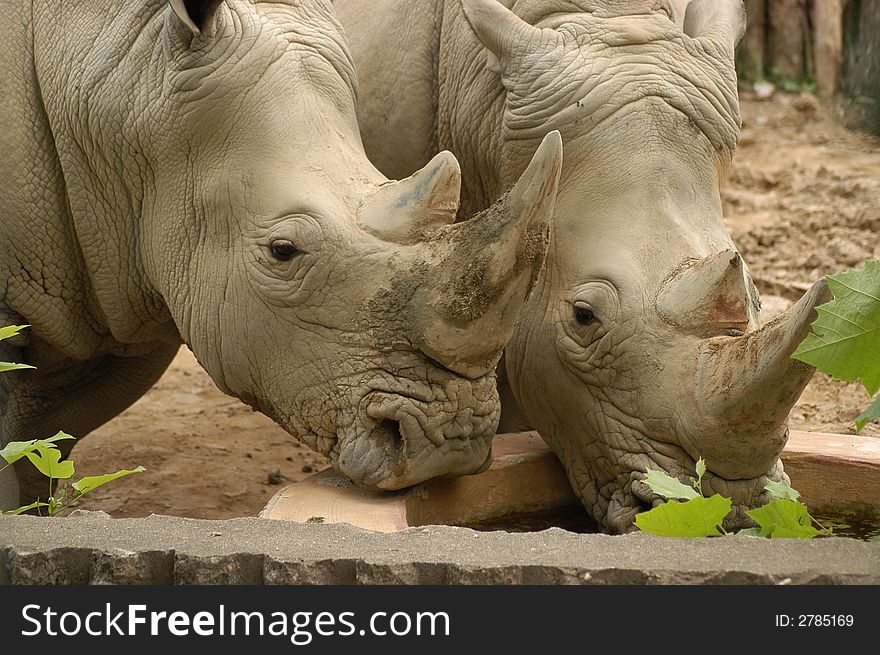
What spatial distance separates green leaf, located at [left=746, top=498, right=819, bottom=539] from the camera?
10.8 ft

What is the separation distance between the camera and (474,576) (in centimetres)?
274

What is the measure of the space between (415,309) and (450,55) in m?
1.41

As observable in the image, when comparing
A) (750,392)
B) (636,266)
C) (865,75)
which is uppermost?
(865,75)

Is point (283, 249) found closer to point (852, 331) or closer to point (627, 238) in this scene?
point (627, 238)

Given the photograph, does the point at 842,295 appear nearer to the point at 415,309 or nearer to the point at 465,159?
the point at 415,309

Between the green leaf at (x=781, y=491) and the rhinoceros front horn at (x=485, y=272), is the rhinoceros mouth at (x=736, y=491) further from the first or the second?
the rhinoceros front horn at (x=485, y=272)

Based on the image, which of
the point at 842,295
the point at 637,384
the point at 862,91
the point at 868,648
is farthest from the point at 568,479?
the point at 862,91

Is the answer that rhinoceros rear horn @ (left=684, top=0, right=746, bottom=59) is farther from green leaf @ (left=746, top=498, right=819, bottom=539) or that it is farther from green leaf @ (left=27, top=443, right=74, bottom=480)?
green leaf @ (left=27, top=443, right=74, bottom=480)

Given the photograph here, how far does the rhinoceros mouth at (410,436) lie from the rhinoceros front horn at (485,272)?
0.40 feet

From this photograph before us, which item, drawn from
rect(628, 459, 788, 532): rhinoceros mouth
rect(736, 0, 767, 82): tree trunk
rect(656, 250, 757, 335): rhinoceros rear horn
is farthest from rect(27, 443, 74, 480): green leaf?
rect(736, 0, 767, 82): tree trunk

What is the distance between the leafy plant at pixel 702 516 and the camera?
10.2 feet

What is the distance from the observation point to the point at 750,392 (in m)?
3.87

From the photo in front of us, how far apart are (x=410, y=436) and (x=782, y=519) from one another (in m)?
1.13

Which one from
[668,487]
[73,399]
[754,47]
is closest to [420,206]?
[668,487]
